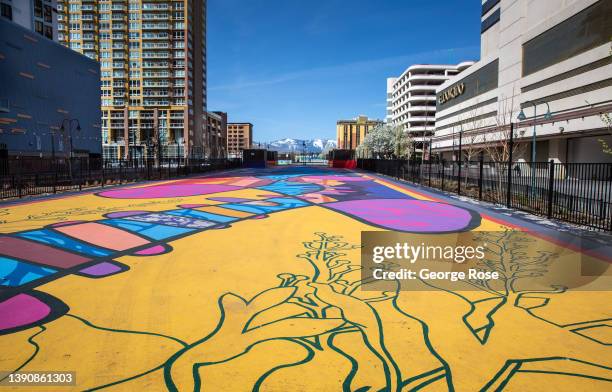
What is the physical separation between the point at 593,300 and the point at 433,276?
6.66ft

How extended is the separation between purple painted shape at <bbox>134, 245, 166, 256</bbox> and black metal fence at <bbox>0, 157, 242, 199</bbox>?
42.6 feet

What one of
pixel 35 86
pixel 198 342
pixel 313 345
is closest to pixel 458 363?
pixel 313 345

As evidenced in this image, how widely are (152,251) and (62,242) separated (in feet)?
7.69

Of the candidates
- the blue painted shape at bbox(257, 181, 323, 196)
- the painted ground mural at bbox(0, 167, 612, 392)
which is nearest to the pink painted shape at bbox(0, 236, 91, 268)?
the painted ground mural at bbox(0, 167, 612, 392)

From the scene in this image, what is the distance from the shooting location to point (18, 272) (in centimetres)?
606

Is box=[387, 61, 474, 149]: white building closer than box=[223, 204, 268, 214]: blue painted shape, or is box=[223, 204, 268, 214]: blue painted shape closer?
box=[223, 204, 268, 214]: blue painted shape

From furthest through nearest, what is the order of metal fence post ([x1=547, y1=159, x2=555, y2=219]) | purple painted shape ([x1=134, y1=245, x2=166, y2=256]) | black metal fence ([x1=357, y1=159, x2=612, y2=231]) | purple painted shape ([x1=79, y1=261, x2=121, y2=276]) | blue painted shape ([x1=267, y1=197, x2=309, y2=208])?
blue painted shape ([x1=267, y1=197, x2=309, y2=208]) → metal fence post ([x1=547, y1=159, x2=555, y2=219]) → black metal fence ([x1=357, y1=159, x2=612, y2=231]) → purple painted shape ([x1=134, y1=245, x2=166, y2=256]) → purple painted shape ([x1=79, y1=261, x2=121, y2=276])

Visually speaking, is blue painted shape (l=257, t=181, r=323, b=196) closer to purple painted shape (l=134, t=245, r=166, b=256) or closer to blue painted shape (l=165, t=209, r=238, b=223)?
blue painted shape (l=165, t=209, r=238, b=223)

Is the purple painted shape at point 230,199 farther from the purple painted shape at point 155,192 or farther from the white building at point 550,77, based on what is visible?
the white building at point 550,77

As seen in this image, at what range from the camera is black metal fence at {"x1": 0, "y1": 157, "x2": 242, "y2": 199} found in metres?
17.4

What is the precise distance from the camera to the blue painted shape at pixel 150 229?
893 cm

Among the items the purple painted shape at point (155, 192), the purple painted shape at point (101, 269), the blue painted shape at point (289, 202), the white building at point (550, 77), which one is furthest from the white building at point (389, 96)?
the purple painted shape at point (101, 269)

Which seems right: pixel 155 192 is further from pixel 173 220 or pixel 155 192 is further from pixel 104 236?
pixel 104 236

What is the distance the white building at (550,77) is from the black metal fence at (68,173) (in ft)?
79.2
